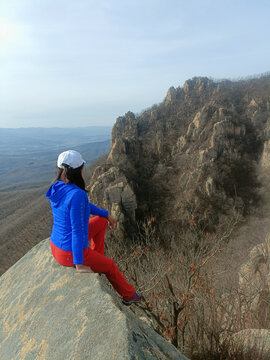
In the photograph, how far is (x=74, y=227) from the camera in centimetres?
256

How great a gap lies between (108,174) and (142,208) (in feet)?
17.4

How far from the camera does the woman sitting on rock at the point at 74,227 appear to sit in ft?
8.41

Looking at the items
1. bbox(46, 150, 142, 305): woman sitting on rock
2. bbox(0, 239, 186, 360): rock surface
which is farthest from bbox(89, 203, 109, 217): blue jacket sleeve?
bbox(0, 239, 186, 360): rock surface

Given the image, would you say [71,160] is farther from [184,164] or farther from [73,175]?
[184,164]

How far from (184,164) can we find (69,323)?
29048mm

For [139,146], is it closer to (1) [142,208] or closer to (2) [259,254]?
(1) [142,208]

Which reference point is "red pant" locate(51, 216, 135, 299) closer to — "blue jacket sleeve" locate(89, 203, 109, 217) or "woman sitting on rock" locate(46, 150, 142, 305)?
"woman sitting on rock" locate(46, 150, 142, 305)

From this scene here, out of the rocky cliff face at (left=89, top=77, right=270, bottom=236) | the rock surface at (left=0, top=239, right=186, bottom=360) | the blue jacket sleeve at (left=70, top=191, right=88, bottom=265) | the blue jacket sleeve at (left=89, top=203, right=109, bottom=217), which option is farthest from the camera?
the rocky cliff face at (left=89, top=77, right=270, bottom=236)

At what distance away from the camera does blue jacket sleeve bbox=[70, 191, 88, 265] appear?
2.51 metres

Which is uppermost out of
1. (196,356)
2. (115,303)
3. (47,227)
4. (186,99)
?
(186,99)

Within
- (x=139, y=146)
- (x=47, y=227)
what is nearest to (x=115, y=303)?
(x=139, y=146)

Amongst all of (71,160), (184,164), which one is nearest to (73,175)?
(71,160)

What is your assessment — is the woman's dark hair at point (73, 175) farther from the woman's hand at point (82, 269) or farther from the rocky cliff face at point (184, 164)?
the rocky cliff face at point (184, 164)

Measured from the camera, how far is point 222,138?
29.3 meters
